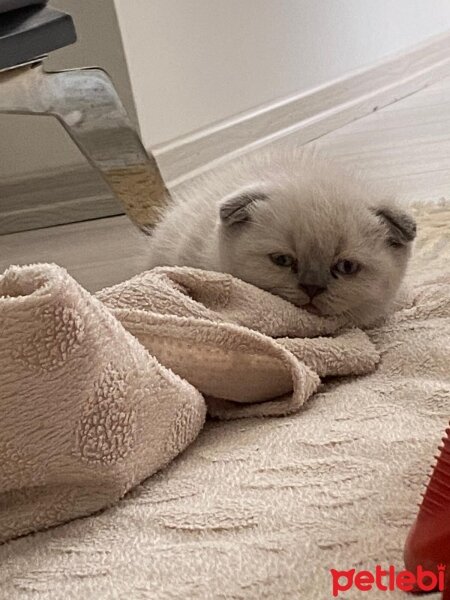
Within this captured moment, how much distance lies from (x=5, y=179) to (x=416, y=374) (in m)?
1.60

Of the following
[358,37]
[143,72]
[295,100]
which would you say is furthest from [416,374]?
[358,37]

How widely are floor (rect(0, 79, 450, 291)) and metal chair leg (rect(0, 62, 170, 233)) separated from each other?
0.32 ft

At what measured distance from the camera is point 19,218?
2426 millimetres

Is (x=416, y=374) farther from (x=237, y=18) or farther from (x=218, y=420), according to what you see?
(x=237, y=18)

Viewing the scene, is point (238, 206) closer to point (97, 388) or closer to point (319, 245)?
point (319, 245)

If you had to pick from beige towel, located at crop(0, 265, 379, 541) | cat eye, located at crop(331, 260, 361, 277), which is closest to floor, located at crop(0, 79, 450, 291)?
cat eye, located at crop(331, 260, 361, 277)

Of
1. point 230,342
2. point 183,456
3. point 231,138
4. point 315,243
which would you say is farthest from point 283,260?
point 231,138

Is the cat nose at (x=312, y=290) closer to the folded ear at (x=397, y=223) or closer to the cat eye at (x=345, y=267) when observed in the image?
the cat eye at (x=345, y=267)

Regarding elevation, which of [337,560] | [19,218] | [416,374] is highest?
[337,560]

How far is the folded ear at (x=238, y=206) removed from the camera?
1281mm

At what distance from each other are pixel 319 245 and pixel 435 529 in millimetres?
655

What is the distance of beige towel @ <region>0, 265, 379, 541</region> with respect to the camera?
786mm

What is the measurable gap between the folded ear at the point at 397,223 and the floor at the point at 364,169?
34 cm

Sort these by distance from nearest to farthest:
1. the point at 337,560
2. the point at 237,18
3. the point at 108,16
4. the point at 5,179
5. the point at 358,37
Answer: the point at 337,560 → the point at 108,16 → the point at 5,179 → the point at 237,18 → the point at 358,37
